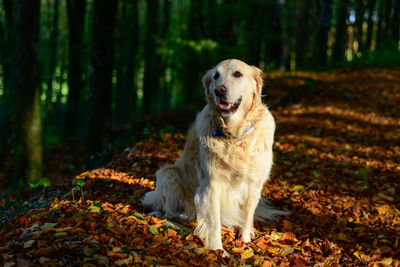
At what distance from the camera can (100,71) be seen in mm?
7730

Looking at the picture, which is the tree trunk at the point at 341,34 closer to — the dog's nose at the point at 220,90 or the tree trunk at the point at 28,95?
the tree trunk at the point at 28,95

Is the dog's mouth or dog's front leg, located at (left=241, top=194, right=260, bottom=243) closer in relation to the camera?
the dog's mouth

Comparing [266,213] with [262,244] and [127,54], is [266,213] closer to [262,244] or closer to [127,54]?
[262,244]

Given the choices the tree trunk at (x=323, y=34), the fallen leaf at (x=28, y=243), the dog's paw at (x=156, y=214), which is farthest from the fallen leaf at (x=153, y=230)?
the tree trunk at (x=323, y=34)

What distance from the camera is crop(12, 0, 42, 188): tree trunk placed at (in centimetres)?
666

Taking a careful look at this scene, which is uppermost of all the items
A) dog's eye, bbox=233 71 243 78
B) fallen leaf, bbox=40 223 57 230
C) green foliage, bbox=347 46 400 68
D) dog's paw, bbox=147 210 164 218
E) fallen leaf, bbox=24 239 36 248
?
green foliage, bbox=347 46 400 68

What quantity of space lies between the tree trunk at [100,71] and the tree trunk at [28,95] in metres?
1.23

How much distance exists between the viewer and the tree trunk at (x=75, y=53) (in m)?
12.4

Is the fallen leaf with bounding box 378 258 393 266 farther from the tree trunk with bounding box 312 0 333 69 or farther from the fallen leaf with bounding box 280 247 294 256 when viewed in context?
the tree trunk with bounding box 312 0 333 69

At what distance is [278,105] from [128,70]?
10227 mm

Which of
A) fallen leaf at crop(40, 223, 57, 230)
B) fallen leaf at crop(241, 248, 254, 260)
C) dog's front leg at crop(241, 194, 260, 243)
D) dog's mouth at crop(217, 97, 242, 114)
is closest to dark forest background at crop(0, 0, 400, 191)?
fallen leaf at crop(40, 223, 57, 230)

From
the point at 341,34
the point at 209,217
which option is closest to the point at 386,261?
the point at 209,217

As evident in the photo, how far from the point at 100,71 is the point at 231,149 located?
559cm

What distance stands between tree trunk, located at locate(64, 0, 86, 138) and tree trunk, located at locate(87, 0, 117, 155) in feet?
16.9
